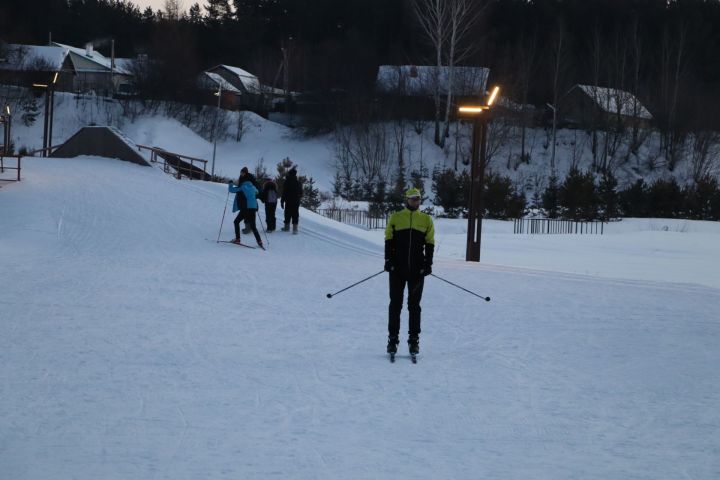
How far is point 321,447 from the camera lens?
6.93 metres

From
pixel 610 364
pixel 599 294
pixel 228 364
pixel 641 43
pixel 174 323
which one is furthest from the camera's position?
pixel 641 43

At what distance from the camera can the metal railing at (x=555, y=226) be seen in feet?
126

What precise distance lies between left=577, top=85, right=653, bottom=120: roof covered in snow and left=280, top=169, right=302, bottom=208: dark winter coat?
4545 cm

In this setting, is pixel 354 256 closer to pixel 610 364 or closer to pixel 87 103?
pixel 610 364

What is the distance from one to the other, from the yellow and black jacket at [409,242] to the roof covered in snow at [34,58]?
67.0 m

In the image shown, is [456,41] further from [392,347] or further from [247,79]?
[392,347]

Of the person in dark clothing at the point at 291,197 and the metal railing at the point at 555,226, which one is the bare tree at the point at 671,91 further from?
the person in dark clothing at the point at 291,197

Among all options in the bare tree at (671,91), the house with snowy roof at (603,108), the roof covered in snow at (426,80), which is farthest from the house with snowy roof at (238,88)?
the bare tree at (671,91)

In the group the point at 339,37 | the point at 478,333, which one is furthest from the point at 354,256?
the point at 339,37

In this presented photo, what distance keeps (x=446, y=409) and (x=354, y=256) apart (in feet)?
42.9

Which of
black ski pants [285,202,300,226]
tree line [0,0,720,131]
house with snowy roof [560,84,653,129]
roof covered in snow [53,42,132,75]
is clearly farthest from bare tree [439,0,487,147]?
black ski pants [285,202,300,226]

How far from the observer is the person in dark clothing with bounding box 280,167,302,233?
22578 mm

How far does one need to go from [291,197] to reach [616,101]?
46544mm

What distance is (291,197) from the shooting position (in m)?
22.8
